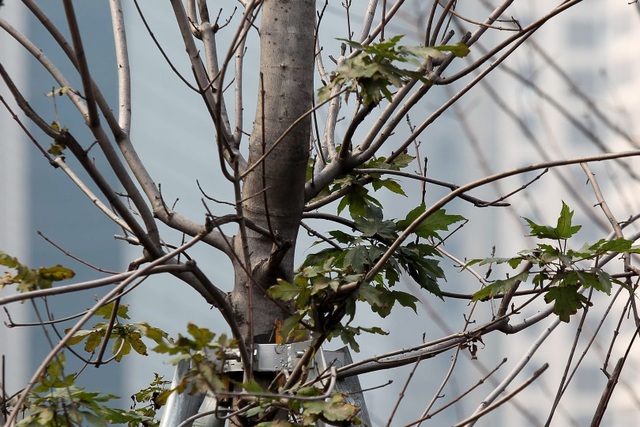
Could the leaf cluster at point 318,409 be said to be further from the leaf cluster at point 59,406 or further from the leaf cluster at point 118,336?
the leaf cluster at point 118,336

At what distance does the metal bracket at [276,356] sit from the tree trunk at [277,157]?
0.08 ft

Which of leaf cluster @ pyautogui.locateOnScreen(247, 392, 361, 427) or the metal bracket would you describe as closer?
leaf cluster @ pyautogui.locateOnScreen(247, 392, 361, 427)

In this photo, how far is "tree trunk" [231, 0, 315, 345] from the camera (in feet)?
2.53

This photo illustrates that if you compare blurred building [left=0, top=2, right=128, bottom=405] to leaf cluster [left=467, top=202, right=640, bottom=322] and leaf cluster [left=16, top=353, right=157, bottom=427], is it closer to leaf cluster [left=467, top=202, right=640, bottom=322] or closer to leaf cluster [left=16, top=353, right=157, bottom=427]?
leaf cluster [left=16, top=353, right=157, bottom=427]

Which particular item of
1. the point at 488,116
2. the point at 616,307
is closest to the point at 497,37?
the point at 488,116

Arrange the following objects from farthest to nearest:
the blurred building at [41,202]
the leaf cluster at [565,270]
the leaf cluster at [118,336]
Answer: the blurred building at [41,202]
the leaf cluster at [118,336]
the leaf cluster at [565,270]

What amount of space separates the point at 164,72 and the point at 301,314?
6.76 feet

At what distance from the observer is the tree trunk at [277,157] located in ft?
2.53

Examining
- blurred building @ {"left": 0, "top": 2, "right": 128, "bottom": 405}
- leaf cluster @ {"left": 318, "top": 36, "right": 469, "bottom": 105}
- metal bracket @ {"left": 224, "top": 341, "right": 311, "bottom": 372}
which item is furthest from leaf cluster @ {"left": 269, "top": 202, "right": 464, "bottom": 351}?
blurred building @ {"left": 0, "top": 2, "right": 128, "bottom": 405}

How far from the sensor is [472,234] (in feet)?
6.45

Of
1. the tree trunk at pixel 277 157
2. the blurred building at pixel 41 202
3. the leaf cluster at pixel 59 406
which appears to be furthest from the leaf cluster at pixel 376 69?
the blurred building at pixel 41 202

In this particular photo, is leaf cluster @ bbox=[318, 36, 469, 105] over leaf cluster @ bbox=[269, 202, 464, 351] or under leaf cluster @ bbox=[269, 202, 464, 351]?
over

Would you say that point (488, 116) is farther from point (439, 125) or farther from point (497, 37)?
point (497, 37)

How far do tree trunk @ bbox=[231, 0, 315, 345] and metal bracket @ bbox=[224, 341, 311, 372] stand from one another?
0.03 meters
